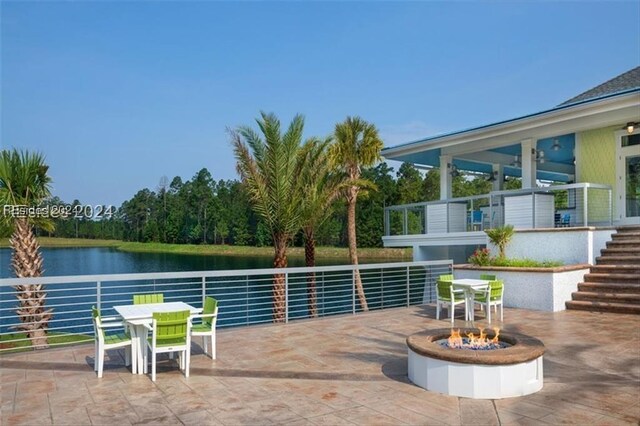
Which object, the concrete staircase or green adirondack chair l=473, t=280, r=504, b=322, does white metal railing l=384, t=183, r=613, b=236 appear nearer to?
the concrete staircase

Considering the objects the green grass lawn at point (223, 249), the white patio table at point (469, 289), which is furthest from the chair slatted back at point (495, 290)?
the green grass lawn at point (223, 249)

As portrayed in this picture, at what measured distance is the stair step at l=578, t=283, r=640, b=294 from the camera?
10.8m

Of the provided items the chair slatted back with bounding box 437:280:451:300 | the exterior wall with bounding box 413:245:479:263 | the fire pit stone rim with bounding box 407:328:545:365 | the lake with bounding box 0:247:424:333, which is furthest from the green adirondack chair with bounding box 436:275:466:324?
the exterior wall with bounding box 413:245:479:263

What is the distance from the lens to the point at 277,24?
698 inches

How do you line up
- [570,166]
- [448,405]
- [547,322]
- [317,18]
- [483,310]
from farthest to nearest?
[570,166]
[317,18]
[483,310]
[547,322]
[448,405]

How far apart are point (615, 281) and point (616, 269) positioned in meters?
0.44

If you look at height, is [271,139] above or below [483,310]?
above

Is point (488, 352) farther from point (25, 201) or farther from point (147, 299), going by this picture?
point (25, 201)

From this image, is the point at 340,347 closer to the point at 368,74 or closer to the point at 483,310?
the point at 483,310

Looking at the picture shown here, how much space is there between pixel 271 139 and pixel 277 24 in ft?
19.4

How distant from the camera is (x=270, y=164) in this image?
14.4 meters

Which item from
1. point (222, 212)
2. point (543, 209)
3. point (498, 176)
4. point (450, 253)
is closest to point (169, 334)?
point (543, 209)

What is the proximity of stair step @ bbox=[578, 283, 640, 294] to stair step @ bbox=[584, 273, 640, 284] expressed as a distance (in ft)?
0.80

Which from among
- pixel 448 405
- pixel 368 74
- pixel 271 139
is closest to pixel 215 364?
pixel 448 405
